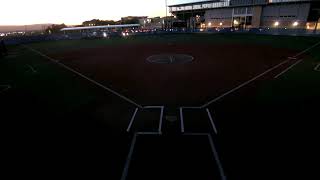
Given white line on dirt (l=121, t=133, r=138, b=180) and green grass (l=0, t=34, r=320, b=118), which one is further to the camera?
green grass (l=0, t=34, r=320, b=118)

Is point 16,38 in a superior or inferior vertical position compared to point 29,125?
superior

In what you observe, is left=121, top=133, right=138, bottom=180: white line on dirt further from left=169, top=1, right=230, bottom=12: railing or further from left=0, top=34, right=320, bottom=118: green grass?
left=169, top=1, right=230, bottom=12: railing

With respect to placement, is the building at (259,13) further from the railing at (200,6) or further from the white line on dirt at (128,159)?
the white line on dirt at (128,159)

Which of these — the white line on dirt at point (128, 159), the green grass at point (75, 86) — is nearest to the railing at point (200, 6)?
the green grass at point (75, 86)

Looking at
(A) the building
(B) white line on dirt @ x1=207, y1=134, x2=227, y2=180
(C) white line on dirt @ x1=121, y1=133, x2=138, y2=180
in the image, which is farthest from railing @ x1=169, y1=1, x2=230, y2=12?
(C) white line on dirt @ x1=121, y1=133, x2=138, y2=180

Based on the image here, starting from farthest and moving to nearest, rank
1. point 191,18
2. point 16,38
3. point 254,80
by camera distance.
Result: point 191,18
point 16,38
point 254,80

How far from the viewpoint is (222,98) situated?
13680 mm

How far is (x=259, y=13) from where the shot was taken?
73.9 m

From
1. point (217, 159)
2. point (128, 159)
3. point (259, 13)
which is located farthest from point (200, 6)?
point (128, 159)

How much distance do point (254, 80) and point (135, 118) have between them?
38.1ft

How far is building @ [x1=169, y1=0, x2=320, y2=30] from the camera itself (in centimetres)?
6316

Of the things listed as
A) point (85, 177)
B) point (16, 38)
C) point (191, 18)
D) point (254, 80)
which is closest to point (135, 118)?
point (85, 177)

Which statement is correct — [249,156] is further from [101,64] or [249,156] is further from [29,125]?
[101,64]

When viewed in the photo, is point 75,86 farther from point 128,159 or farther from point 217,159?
point 217,159
